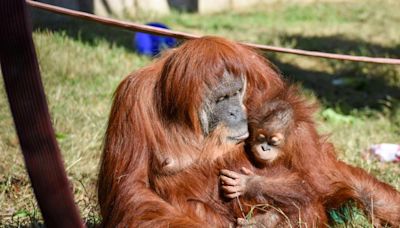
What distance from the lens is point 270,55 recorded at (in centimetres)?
743

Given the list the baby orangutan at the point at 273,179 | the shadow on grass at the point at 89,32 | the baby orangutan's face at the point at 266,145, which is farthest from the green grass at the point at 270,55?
the baby orangutan's face at the point at 266,145

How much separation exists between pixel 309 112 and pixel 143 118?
2.39ft

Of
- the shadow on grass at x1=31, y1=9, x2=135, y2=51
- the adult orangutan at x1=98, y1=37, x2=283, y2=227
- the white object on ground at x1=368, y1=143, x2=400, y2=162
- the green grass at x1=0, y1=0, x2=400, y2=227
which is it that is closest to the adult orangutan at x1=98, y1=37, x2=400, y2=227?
the adult orangutan at x1=98, y1=37, x2=283, y2=227

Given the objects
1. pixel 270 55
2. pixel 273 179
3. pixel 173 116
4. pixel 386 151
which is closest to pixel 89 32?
pixel 270 55

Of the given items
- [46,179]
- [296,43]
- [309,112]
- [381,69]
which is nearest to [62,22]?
[296,43]

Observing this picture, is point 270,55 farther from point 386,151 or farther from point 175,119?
point 175,119

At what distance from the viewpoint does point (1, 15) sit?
4.03ft

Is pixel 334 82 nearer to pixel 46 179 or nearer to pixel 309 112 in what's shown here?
pixel 309 112

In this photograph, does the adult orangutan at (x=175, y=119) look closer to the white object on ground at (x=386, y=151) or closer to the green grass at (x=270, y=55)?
the green grass at (x=270, y=55)

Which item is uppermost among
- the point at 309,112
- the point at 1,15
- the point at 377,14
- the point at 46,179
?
the point at 1,15

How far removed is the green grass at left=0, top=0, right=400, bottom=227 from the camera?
3946 mm

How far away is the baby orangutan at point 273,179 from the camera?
2.72m

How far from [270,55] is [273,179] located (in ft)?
15.6

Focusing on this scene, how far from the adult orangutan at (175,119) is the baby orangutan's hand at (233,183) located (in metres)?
0.08
